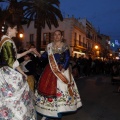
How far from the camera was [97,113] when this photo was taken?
6414 millimetres

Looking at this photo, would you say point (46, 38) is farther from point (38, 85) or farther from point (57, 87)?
point (57, 87)

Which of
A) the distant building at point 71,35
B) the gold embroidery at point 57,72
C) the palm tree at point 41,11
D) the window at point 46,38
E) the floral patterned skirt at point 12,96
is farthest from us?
the window at point 46,38

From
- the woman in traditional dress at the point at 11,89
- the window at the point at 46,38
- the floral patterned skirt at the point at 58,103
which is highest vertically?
the window at the point at 46,38

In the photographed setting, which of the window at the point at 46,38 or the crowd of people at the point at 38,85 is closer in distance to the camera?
the crowd of people at the point at 38,85

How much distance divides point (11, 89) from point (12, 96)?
4.1 inches

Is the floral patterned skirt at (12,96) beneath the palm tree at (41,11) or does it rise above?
beneath

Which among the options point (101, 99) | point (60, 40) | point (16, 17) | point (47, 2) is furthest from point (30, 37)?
point (60, 40)

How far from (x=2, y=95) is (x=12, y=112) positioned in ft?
0.95

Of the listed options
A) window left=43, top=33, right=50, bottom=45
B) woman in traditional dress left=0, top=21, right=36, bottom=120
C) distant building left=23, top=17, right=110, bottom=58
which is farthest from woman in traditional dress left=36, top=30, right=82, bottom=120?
window left=43, top=33, right=50, bottom=45

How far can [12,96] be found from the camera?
154 inches

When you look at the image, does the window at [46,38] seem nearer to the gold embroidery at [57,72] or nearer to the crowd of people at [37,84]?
the crowd of people at [37,84]

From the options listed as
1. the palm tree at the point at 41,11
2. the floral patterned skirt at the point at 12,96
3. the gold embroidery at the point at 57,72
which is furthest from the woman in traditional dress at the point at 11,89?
the palm tree at the point at 41,11

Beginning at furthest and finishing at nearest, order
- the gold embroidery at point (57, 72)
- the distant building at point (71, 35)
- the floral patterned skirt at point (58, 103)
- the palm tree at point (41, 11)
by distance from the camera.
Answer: the distant building at point (71, 35), the palm tree at point (41, 11), the gold embroidery at point (57, 72), the floral patterned skirt at point (58, 103)

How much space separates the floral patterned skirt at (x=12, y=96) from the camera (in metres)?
3.86
